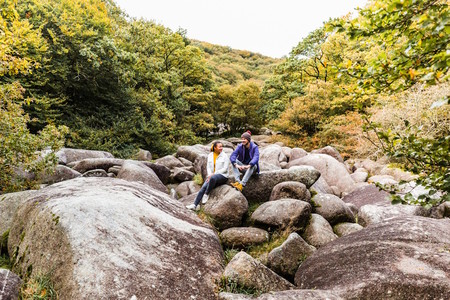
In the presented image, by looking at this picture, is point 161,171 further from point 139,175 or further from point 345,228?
point 345,228

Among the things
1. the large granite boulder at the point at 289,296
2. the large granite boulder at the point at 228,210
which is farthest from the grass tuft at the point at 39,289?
the large granite boulder at the point at 228,210

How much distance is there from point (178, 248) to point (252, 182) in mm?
4787

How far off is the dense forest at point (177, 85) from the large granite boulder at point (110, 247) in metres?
3.51

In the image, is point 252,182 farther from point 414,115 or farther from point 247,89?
point 247,89

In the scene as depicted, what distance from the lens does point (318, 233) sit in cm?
729

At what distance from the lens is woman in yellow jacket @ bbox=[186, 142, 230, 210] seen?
865 centimetres

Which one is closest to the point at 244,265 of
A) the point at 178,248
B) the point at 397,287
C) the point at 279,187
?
the point at 178,248

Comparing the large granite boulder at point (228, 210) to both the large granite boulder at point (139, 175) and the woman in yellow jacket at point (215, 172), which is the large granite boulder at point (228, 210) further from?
the large granite boulder at point (139, 175)

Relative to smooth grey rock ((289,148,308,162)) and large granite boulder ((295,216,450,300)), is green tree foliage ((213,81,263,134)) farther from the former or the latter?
large granite boulder ((295,216,450,300))

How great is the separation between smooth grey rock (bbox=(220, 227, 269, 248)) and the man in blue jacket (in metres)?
1.64

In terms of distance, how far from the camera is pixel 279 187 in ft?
28.3

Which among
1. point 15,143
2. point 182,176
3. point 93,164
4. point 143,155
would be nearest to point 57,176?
point 93,164

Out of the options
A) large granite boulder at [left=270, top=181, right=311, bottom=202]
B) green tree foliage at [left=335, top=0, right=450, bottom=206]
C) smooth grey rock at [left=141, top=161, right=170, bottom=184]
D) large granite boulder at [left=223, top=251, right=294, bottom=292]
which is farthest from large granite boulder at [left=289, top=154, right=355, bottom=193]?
green tree foliage at [left=335, top=0, right=450, bottom=206]

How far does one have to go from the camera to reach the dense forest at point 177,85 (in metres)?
2.69
